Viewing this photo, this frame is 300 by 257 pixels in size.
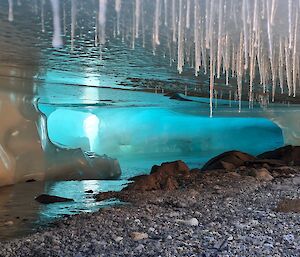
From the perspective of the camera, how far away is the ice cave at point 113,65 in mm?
3127

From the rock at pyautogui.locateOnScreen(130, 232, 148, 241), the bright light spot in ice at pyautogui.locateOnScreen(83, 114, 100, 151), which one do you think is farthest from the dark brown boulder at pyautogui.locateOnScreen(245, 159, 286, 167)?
the bright light spot in ice at pyautogui.locateOnScreen(83, 114, 100, 151)

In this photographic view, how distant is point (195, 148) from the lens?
723 inches

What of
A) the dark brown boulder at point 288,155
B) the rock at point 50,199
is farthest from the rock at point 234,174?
the rock at point 50,199

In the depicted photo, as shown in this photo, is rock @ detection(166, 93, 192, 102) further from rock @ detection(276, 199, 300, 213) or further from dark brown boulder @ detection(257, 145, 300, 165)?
rock @ detection(276, 199, 300, 213)

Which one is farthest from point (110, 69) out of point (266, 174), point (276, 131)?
point (276, 131)

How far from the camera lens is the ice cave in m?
3.13

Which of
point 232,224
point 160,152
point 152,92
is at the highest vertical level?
point 152,92

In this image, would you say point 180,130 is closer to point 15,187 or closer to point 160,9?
point 15,187

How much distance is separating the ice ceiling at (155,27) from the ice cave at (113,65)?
0.01 metres

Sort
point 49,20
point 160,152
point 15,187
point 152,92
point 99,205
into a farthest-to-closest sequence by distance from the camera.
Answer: point 160,152
point 152,92
point 15,187
point 99,205
point 49,20

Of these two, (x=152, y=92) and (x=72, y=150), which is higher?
(x=152, y=92)

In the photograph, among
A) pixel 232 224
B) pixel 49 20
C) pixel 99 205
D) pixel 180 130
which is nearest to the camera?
pixel 49 20

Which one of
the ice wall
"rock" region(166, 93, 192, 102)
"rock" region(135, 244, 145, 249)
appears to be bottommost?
the ice wall

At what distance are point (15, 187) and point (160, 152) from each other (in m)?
10.9
